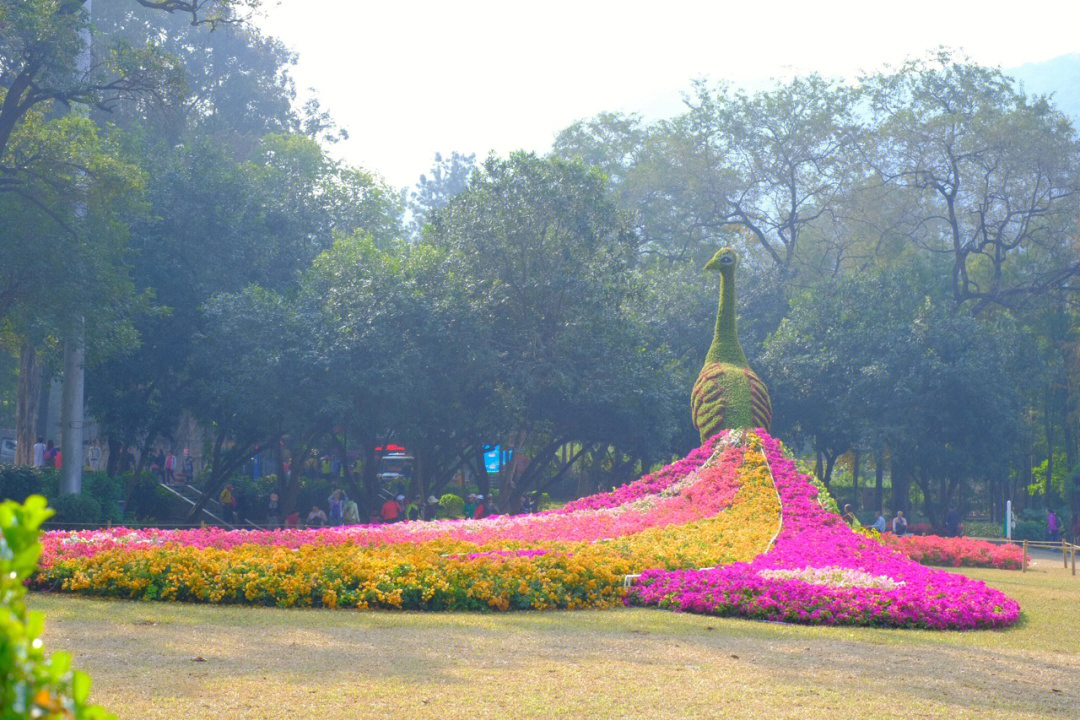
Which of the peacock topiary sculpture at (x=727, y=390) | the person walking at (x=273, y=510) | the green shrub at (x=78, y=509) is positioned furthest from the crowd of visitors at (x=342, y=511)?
the peacock topiary sculpture at (x=727, y=390)

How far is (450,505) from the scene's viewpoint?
3120 cm

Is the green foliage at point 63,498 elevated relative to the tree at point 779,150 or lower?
lower

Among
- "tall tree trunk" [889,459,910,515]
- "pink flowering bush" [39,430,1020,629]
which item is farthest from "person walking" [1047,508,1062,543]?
"pink flowering bush" [39,430,1020,629]

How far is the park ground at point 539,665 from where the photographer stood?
6.43 m

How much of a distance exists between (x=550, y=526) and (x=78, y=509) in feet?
28.9

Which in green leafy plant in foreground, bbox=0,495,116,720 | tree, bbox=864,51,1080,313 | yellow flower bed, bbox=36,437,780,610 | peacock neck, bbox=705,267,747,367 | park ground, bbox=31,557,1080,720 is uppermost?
tree, bbox=864,51,1080,313

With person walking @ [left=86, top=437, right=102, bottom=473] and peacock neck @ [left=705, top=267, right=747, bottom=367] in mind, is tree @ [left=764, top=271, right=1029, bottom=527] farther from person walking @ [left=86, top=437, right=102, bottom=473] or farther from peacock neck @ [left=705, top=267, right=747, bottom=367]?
person walking @ [left=86, top=437, right=102, bottom=473]

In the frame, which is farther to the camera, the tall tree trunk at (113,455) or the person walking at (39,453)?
the person walking at (39,453)

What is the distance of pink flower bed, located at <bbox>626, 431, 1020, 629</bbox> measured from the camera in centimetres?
1069

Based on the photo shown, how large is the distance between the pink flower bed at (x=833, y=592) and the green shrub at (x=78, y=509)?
11753 millimetres

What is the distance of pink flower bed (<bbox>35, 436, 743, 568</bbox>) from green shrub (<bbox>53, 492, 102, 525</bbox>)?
5.38 metres

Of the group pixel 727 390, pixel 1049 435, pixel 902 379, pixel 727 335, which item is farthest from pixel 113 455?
pixel 1049 435

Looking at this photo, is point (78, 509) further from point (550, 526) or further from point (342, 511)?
point (550, 526)

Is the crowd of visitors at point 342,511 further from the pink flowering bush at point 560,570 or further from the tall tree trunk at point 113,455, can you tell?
the pink flowering bush at point 560,570
